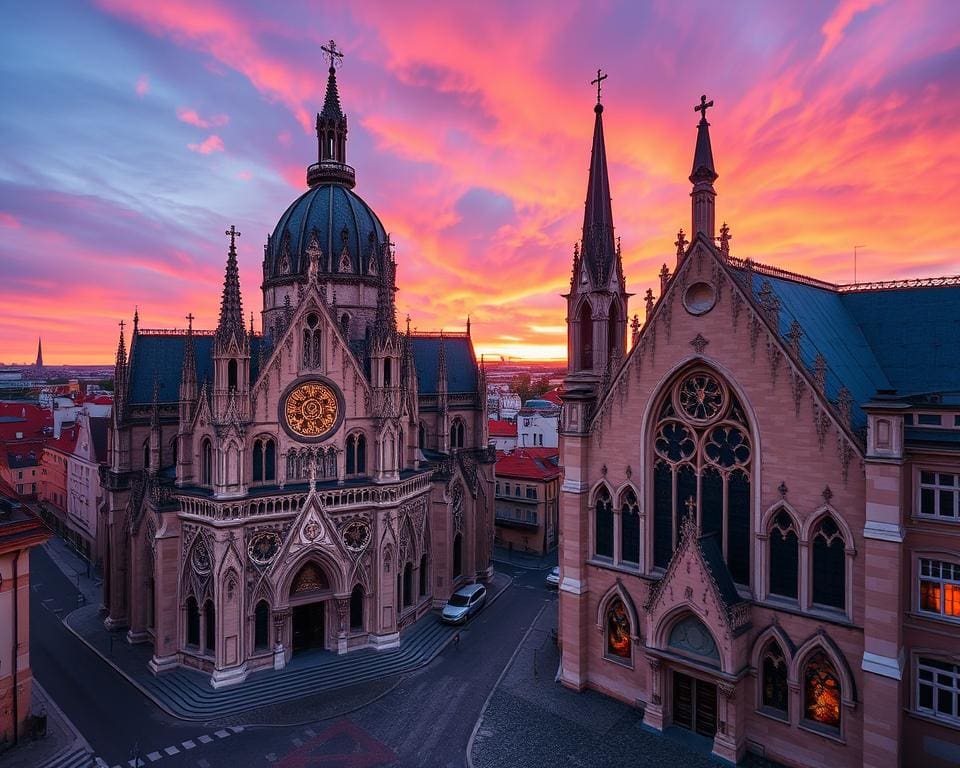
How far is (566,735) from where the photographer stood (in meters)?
24.2

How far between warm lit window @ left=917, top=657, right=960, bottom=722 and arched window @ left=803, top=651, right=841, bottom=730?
260 cm

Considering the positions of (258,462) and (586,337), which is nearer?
(586,337)

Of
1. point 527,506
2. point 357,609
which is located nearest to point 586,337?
point 357,609

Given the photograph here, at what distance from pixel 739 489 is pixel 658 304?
341 inches

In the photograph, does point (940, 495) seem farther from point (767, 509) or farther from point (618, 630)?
point (618, 630)

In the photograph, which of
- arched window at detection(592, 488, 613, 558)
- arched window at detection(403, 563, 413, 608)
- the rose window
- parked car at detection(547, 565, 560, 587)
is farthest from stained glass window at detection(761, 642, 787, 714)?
arched window at detection(403, 563, 413, 608)

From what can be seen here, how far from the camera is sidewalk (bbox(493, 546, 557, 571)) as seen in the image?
163 feet

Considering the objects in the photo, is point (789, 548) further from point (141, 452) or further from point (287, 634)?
point (141, 452)

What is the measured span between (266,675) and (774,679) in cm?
2406

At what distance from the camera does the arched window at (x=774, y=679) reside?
2228 centimetres

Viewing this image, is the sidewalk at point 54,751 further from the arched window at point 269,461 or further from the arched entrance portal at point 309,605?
the arched window at point 269,461

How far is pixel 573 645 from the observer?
28.1m

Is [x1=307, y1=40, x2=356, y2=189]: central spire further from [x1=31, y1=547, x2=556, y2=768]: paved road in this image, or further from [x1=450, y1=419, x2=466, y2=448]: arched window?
[x1=31, y1=547, x2=556, y2=768]: paved road

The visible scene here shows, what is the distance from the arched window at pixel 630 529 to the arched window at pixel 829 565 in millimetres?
7379
